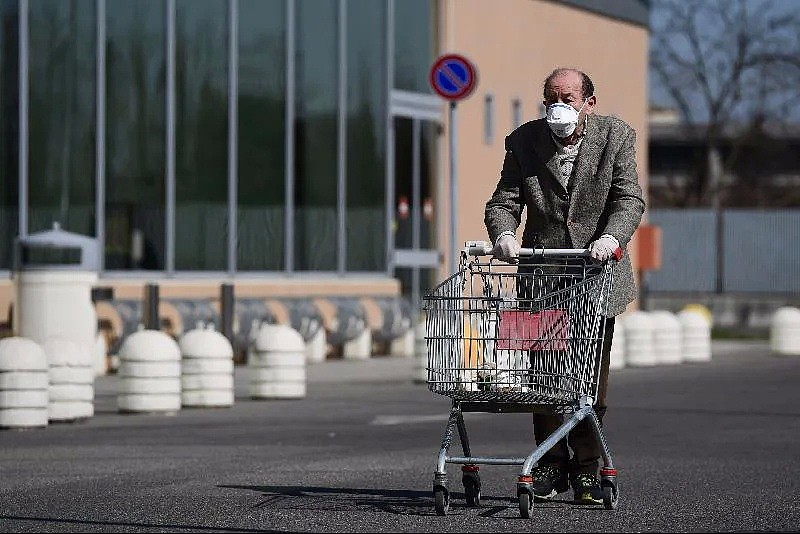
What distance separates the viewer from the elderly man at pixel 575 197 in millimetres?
9664

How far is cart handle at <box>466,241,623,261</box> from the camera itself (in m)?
9.29

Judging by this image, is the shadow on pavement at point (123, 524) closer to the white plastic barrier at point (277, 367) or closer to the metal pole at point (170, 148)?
the white plastic barrier at point (277, 367)

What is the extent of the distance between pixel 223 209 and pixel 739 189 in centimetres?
5035

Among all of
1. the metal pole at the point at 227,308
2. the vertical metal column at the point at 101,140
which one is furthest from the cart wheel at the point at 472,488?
the vertical metal column at the point at 101,140

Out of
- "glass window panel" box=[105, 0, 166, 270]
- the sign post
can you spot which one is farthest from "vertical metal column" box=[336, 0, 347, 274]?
the sign post

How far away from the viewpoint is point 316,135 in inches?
1128

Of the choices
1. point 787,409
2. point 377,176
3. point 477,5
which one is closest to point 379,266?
point 377,176

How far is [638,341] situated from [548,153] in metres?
16.8

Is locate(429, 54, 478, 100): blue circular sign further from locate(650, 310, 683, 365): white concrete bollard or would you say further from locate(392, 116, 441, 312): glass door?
locate(392, 116, 441, 312): glass door

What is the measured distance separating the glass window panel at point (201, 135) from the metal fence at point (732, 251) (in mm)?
25887

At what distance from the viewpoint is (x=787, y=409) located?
1811cm

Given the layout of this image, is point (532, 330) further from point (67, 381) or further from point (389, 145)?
point (389, 145)

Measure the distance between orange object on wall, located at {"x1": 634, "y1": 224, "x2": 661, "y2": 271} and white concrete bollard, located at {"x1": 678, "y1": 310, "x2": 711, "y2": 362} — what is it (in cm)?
1173

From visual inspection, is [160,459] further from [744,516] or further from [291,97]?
[291,97]
